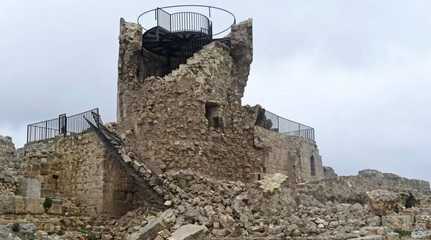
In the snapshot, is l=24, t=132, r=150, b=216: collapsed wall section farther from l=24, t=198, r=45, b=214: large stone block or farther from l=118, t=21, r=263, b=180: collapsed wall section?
l=24, t=198, r=45, b=214: large stone block

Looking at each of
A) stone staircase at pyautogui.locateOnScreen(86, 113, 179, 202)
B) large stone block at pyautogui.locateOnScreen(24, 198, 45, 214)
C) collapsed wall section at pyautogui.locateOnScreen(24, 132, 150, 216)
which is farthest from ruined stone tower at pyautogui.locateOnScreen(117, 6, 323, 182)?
large stone block at pyautogui.locateOnScreen(24, 198, 45, 214)

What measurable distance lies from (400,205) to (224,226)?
4232mm

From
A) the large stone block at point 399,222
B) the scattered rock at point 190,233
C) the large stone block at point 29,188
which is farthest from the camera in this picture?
the large stone block at point 29,188

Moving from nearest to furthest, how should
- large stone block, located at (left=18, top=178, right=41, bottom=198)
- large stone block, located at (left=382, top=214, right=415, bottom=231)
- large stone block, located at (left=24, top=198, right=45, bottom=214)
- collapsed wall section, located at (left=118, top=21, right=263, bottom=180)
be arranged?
large stone block, located at (left=382, top=214, right=415, bottom=231) → large stone block, located at (left=24, top=198, right=45, bottom=214) → large stone block, located at (left=18, top=178, right=41, bottom=198) → collapsed wall section, located at (left=118, top=21, right=263, bottom=180)

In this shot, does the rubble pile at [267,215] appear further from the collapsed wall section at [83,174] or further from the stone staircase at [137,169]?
the collapsed wall section at [83,174]

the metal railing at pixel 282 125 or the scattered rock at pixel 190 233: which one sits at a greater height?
the metal railing at pixel 282 125

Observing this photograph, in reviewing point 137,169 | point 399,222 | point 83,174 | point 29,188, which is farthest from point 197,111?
point 399,222

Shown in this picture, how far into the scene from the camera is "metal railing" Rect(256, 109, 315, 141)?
73.4 feet

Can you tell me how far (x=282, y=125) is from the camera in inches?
957

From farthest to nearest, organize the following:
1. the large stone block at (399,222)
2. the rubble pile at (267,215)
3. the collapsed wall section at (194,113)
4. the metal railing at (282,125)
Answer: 1. the metal railing at (282,125)
2. the collapsed wall section at (194,113)
3. the rubble pile at (267,215)
4. the large stone block at (399,222)

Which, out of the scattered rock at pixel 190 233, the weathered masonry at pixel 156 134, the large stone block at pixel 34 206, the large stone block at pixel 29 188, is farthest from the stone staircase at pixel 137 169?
the large stone block at pixel 34 206

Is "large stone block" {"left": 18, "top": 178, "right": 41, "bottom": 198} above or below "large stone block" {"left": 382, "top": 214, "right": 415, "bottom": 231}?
above

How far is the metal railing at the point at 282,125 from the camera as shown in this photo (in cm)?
2238

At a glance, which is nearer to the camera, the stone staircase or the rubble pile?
the rubble pile
